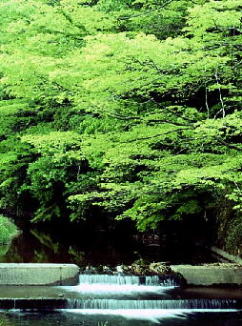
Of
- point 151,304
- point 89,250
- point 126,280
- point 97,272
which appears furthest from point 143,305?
point 89,250

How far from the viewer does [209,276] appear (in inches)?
514

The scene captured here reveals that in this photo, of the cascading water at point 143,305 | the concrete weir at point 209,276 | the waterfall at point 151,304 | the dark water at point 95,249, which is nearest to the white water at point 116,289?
the cascading water at point 143,305

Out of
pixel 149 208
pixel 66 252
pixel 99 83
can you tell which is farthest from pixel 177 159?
pixel 66 252

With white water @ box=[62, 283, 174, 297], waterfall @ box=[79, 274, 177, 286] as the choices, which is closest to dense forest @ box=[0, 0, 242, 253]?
waterfall @ box=[79, 274, 177, 286]

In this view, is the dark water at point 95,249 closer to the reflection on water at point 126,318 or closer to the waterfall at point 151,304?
the waterfall at point 151,304

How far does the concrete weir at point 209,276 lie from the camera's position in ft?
42.8

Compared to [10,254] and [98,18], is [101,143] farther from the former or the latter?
[10,254]

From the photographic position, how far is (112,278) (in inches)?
511

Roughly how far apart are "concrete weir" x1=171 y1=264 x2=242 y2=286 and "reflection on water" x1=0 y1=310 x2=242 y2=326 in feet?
6.02

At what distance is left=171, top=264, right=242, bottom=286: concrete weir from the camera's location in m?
13.0

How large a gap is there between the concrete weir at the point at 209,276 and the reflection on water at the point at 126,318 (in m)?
1.83

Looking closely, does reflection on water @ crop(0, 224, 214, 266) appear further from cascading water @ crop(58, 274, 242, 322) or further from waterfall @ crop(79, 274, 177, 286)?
cascading water @ crop(58, 274, 242, 322)

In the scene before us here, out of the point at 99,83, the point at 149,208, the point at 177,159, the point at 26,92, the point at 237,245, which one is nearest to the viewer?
the point at 99,83

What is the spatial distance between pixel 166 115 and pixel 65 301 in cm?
440
